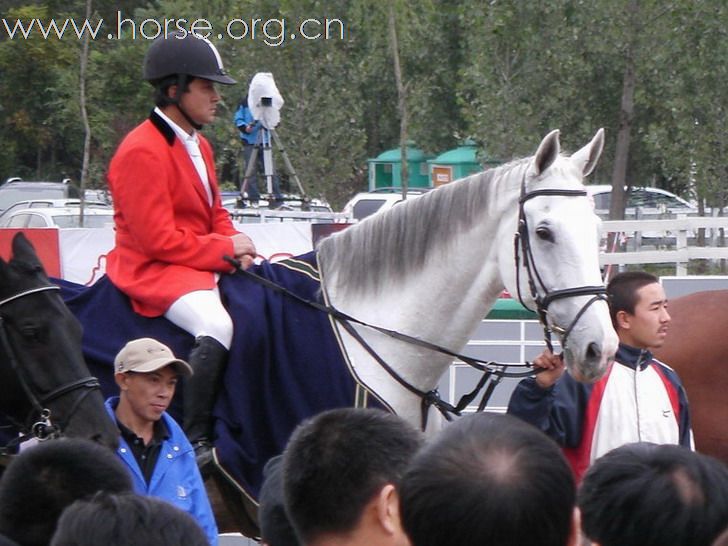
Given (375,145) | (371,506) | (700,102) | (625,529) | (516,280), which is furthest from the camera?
(375,145)

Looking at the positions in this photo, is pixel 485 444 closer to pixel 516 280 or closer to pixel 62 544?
pixel 62 544

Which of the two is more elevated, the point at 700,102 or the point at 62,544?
the point at 700,102

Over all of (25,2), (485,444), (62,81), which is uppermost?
(25,2)

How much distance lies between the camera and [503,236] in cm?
525

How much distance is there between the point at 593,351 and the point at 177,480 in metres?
1.58

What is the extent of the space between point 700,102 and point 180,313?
52.2 ft

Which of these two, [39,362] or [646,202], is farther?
[646,202]

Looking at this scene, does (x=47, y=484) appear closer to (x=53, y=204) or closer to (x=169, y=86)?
(x=169, y=86)

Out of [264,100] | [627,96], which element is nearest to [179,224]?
[264,100]

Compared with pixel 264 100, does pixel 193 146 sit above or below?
below

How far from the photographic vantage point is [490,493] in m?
1.96

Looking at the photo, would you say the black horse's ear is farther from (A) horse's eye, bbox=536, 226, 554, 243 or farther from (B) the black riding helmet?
(A) horse's eye, bbox=536, 226, 554, 243

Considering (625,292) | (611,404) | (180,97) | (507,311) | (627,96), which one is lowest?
(507,311)

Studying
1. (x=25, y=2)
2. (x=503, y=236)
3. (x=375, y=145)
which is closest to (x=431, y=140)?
(x=375, y=145)
